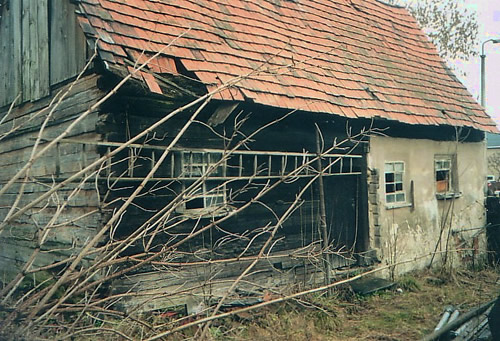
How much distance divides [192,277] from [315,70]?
13.8 feet

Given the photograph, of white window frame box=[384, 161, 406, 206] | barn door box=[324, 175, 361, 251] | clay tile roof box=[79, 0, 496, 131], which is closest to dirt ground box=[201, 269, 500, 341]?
barn door box=[324, 175, 361, 251]

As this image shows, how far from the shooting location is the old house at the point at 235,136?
5.96 metres

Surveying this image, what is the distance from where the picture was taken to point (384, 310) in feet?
23.7

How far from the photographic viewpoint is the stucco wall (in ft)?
30.1

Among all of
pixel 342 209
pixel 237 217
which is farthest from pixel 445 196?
pixel 237 217

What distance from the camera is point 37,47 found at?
7465 mm

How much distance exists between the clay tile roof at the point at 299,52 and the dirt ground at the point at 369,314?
2.76 metres

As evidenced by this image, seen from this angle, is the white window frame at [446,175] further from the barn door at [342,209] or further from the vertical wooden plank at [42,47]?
the vertical wooden plank at [42,47]

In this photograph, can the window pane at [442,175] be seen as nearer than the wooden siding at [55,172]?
No

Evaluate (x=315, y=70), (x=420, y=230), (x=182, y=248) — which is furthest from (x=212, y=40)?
(x=420, y=230)

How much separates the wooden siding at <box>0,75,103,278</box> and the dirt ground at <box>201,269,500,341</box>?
222 cm

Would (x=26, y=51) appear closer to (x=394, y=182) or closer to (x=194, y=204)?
(x=194, y=204)

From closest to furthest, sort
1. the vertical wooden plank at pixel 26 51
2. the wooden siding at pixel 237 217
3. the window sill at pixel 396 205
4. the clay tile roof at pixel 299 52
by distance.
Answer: the wooden siding at pixel 237 217
the clay tile roof at pixel 299 52
the vertical wooden plank at pixel 26 51
the window sill at pixel 396 205

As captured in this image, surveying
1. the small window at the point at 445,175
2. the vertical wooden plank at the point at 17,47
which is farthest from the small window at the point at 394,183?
the vertical wooden plank at the point at 17,47
